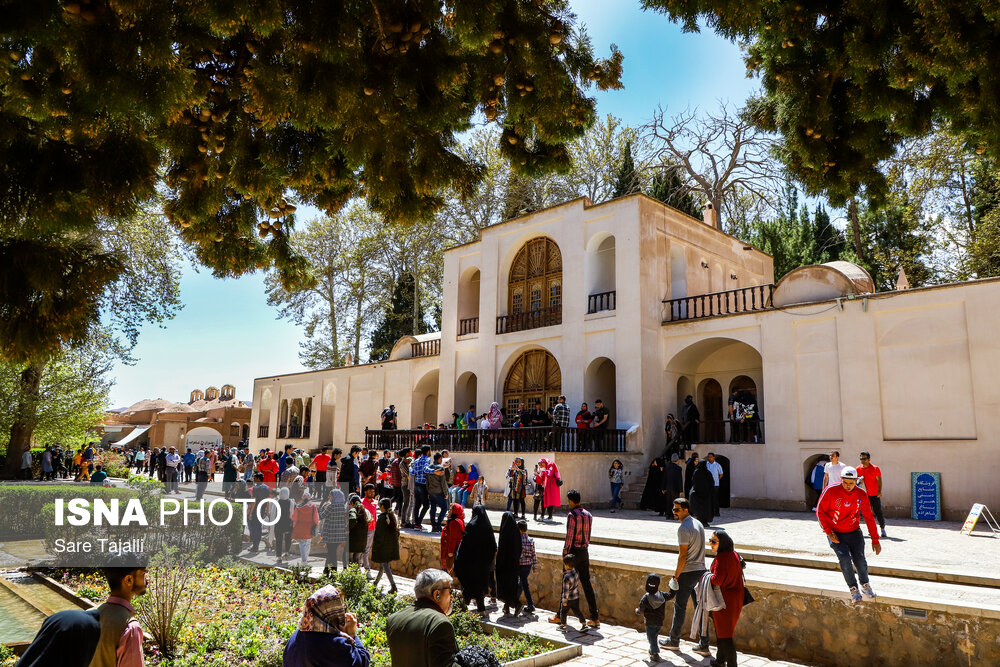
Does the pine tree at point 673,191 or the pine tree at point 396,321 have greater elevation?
the pine tree at point 673,191

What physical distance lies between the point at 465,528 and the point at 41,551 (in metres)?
10.2

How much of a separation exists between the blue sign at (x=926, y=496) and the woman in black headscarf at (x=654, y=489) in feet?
17.6

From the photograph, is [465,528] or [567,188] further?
[567,188]

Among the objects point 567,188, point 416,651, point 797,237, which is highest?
point 567,188

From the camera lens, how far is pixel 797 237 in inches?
1241

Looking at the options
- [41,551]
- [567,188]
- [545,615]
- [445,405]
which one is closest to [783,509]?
[545,615]

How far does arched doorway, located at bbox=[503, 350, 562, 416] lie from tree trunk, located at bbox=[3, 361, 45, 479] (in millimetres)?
16023

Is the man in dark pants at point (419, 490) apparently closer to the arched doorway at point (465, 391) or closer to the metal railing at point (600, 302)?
the metal railing at point (600, 302)

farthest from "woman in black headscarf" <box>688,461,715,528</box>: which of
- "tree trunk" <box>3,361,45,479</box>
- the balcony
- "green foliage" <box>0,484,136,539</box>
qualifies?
"tree trunk" <box>3,361,45,479</box>

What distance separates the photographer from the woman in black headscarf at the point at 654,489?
1642 centimetres

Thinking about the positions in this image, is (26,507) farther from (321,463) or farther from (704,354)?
(704,354)

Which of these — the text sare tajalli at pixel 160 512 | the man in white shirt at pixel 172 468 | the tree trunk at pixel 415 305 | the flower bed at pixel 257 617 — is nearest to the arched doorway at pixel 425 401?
the tree trunk at pixel 415 305

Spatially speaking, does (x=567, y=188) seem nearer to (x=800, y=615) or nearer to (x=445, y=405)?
(x=445, y=405)

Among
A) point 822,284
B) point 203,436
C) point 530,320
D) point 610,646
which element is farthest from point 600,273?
point 203,436
